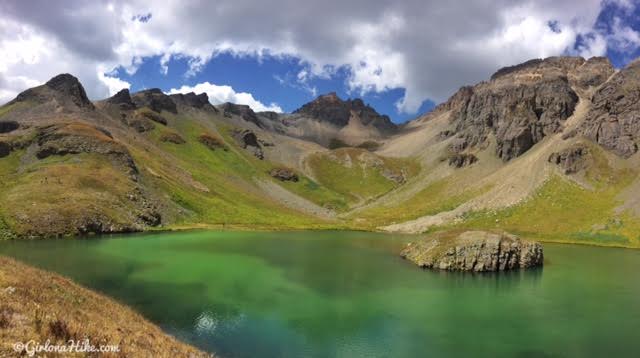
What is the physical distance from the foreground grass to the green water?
6900 mm

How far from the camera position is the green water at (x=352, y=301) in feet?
125

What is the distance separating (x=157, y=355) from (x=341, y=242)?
3773 inches

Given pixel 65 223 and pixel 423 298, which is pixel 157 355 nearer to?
pixel 423 298

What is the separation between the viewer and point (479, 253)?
258 ft

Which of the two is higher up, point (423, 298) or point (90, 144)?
point (90, 144)

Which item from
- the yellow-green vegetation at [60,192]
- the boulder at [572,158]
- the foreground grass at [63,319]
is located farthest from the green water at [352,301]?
the boulder at [572,158]

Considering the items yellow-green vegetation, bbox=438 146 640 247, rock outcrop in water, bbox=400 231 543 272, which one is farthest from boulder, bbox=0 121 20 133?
yellow-green vegetation, bbox=438 146 640 247

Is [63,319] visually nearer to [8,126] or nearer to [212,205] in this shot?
[212,205]

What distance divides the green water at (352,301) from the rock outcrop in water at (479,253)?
3.36m

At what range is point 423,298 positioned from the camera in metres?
55.9

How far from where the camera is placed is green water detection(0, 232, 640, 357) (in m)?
38.1

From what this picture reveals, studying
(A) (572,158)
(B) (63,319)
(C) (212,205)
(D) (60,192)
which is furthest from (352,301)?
(A) (572,158)

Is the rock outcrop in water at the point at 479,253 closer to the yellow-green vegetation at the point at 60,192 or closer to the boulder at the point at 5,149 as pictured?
the yellow-green vegetation at the point at 60,192

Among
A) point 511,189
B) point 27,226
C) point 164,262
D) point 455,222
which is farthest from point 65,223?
point 511,189
